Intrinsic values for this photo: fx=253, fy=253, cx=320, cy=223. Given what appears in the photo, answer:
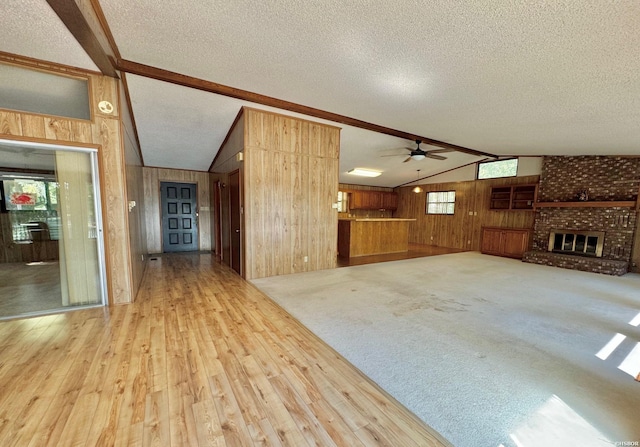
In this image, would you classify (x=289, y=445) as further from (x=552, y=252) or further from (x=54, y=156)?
(x=552, y=252)

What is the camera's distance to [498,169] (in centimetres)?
802

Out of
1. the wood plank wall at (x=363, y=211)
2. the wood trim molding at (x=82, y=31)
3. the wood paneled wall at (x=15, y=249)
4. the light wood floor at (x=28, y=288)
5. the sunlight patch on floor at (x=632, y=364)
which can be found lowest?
the sunlight patch on floor at (x=632, y=364)

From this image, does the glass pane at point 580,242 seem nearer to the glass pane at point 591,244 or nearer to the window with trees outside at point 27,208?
the glass pane at point 591,244

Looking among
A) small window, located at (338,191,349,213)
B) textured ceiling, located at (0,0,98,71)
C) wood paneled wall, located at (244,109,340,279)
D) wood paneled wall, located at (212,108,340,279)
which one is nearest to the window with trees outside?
textured ceiling, located at (0,0,98,71)

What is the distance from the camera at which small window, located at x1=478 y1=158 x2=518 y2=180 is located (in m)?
7.65

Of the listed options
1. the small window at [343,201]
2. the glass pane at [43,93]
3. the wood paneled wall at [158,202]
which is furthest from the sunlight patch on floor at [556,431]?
the small window at [343,201]

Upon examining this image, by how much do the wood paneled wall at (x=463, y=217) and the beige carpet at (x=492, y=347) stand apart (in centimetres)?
340

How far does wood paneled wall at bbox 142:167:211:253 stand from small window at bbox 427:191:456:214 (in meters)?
8.02

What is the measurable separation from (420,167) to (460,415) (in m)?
8.03

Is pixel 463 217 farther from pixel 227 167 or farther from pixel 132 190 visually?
pixel 132 190

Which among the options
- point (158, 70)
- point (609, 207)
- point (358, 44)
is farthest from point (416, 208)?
point (158, 70)

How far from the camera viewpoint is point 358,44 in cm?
241

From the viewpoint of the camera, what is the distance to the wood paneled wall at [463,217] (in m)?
7.70

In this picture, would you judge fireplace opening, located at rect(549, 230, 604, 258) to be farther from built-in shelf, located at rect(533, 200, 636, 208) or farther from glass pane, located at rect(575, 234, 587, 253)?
built-in shelf, located at rect(533, 200, 636, 208)
